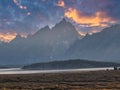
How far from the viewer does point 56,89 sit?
310 feet

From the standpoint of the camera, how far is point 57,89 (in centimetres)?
9412

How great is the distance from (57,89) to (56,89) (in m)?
0.58
